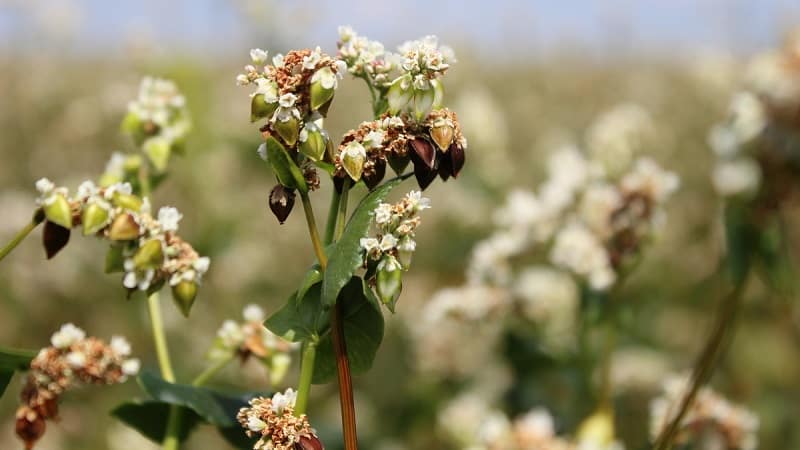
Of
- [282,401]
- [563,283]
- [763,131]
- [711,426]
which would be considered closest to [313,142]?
[282,401]

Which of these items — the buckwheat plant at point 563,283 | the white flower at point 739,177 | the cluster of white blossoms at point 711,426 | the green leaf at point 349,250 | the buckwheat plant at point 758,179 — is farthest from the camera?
the buckwheat plant at point 563,283

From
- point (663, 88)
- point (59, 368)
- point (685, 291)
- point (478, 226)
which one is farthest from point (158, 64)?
point (663, 88)

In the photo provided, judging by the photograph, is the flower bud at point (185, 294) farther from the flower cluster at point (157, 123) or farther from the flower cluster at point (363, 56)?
the flower cluster at point (157, 123)

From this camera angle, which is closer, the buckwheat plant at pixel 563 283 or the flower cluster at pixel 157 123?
the flower cluster at pixel 157 123

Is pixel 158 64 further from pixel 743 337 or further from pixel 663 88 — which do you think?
pixel 663 88

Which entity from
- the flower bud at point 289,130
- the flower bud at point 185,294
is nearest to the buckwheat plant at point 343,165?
the flower bud at point 289,130

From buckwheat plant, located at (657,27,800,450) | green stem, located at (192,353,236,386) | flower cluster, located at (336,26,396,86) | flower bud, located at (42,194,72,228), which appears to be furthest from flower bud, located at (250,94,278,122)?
buckwheat plant, located at (657,27,800,450)

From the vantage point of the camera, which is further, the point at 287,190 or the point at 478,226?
the point at 478,226
